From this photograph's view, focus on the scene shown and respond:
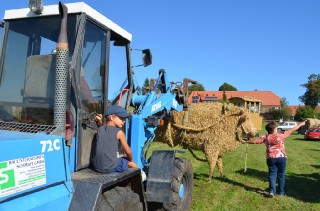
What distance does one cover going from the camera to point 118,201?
3594 millimetres

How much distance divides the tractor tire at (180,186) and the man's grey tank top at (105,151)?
1542 mm

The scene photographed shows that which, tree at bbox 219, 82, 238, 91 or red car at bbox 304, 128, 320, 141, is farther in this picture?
tree at bbox 219, 82, 238, 91

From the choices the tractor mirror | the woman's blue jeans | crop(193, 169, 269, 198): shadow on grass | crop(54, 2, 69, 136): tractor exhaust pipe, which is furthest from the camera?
crop(193, 169, 269, 198): shadow on grass

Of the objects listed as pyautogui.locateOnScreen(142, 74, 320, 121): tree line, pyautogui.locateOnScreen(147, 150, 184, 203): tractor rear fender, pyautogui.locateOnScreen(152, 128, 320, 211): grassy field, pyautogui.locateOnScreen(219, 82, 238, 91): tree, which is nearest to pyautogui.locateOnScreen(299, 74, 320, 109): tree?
pyautogui.locateOnScreen(142, 74, 320, 121): tree line

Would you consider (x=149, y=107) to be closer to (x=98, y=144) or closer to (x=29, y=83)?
(x=98, y=144)

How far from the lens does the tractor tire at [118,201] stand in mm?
3433

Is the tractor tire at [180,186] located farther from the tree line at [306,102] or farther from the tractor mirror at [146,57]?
the tree line at [306,102]

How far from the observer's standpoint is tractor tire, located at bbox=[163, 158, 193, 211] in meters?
5.25

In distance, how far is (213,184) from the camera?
920 cm

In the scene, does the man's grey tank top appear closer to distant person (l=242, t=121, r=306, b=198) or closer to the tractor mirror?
the tractor mirror

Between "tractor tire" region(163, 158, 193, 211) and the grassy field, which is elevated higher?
"tractor tire" region(163, 158, 193, 211)

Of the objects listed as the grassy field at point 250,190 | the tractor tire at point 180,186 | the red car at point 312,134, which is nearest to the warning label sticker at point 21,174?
the tractor tire at point 180,186

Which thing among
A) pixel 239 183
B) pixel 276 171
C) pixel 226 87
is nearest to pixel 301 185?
pixel 239 183

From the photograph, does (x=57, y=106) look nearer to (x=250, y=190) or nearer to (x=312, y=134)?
(x=250, y=190)
